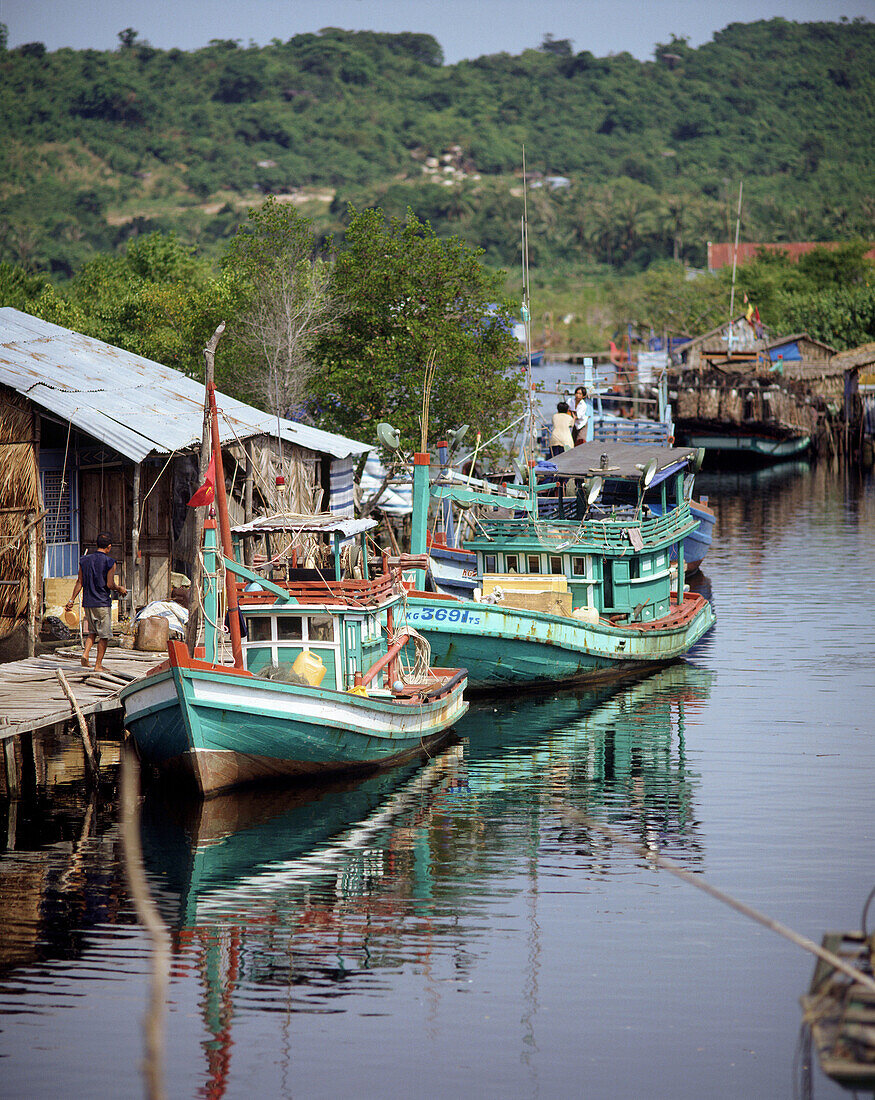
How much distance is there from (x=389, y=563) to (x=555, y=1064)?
480 inches

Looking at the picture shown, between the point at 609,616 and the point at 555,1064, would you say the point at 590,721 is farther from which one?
the point at 555,1064

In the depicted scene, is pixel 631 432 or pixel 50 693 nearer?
pixel 50 693

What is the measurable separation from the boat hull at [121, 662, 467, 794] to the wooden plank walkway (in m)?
0.82

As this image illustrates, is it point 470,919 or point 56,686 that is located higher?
point 56,686

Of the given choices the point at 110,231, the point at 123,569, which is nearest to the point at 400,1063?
the point at 123,569

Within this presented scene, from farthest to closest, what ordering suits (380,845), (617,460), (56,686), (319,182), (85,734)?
(319,182), (617,460), (56,686), (85,734), (380,845)

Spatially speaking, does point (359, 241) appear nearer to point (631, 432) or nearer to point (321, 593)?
point (631, 432)

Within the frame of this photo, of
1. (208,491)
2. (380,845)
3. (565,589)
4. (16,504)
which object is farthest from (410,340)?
(380,845)

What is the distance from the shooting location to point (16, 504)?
22188 millimetres

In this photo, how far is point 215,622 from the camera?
18.4 m

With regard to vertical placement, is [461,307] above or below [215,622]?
above

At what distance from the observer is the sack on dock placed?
2283 centimetres

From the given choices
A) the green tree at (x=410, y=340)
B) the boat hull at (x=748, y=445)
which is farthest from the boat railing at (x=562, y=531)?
the boat hull at (x=748, y=445)

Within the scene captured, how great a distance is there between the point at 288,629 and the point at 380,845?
3615mm
